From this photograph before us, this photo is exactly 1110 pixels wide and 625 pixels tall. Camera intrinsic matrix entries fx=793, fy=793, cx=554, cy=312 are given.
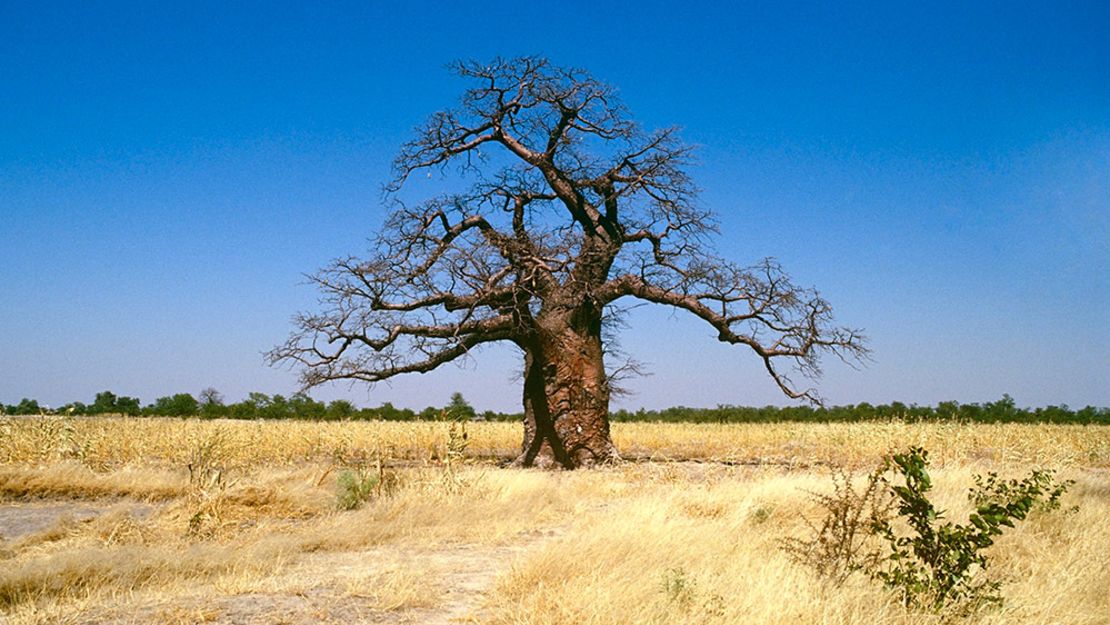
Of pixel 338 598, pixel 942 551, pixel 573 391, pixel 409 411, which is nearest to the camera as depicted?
pixel 338 598

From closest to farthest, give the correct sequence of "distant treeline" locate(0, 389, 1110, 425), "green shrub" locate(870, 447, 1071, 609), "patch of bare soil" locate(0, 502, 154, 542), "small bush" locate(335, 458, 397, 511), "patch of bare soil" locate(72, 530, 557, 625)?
"patch of bare soil" locate(72, 530, 557, 625)
"green shrub" locate(870, 447, 1071, 609)
"patch of bare soil" locate(0, 502, 154, 542)
"small bush" locate(335, 458, 397, 511)
"distant treeline" locate(0, 389, 1110, 425)

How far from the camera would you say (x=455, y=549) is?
7465 millimetres

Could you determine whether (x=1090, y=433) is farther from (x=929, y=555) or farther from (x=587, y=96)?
(x=929, y=555)

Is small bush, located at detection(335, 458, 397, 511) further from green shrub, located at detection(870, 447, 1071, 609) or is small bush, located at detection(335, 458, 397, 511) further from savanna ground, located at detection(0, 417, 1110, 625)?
green shrub, located at detection(870, 447, 1071, 609)

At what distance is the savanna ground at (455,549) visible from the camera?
511cm

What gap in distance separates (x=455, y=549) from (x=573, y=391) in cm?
782

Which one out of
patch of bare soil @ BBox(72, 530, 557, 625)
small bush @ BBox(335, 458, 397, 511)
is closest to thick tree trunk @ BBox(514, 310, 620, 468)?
small bush @ BBox(335, 458, 397, 511)

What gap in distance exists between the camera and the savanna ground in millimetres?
5105

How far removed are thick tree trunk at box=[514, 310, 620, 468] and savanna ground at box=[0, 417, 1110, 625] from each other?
→ 1.16 m

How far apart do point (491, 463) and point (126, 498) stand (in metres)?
7.09

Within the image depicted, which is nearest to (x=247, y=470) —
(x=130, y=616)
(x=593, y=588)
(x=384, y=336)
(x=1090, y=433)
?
(x=384, y=336)

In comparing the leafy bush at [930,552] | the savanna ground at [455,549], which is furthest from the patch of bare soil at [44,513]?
the leafy bush at [930,552]

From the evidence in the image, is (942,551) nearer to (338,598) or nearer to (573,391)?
(338,598)

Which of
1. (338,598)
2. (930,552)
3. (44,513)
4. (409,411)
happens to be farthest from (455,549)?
(409,411)
